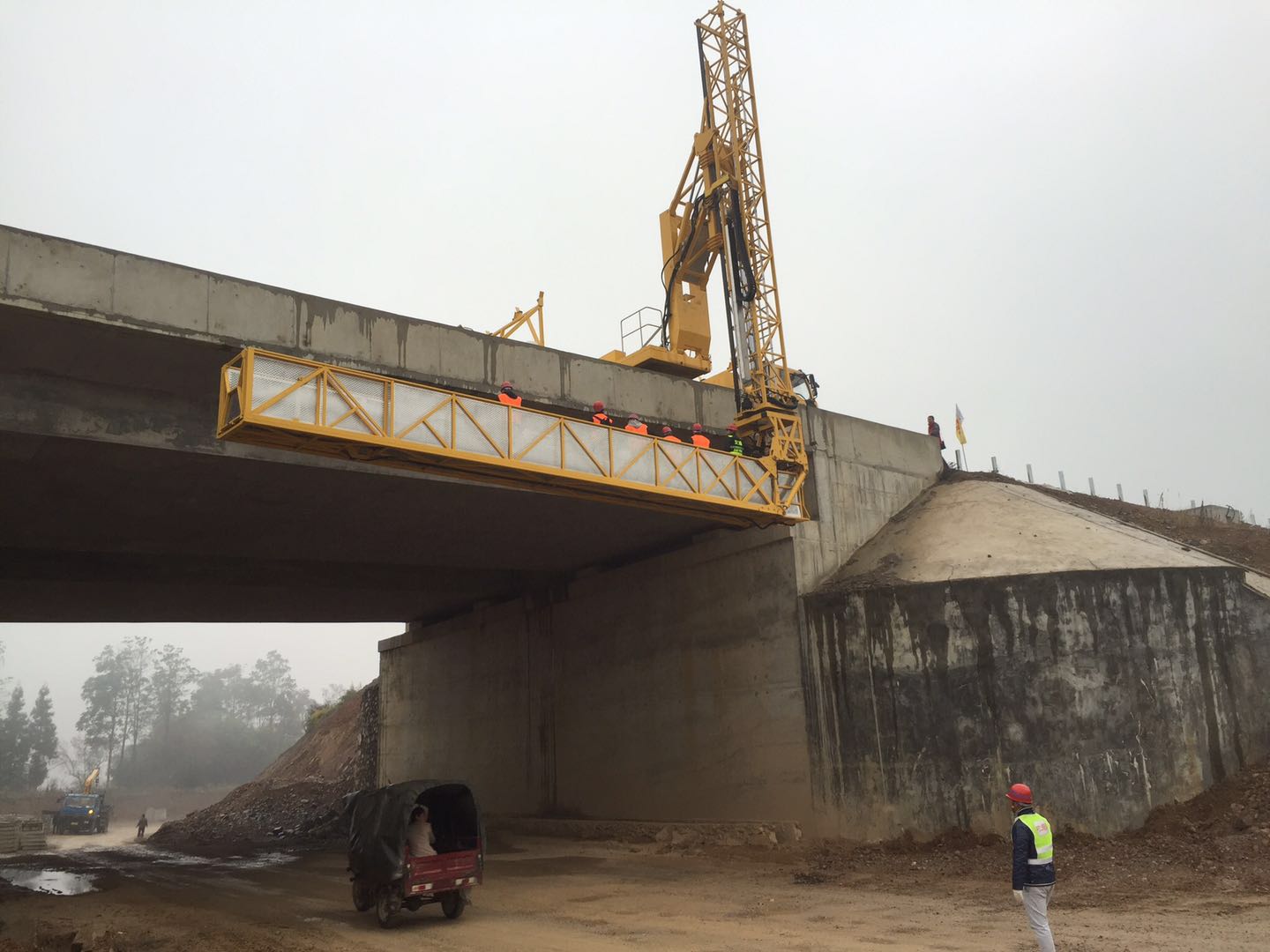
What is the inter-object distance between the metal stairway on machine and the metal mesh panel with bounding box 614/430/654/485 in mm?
22

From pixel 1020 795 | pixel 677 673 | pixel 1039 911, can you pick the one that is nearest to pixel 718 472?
pixel 677 673

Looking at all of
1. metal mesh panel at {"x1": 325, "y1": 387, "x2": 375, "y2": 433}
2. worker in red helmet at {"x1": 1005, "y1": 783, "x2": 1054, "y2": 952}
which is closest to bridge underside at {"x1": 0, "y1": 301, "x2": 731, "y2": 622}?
metal mesh panel at {"x1": 325, "y1": 387, "x2": 375, "y2": 433}

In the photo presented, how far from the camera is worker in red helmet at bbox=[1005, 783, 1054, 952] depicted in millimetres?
8945

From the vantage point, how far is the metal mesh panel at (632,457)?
17891mm

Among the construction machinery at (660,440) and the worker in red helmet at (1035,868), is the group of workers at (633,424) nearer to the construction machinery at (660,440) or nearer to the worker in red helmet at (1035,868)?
the construction machinery at (660,440)

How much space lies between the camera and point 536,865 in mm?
20734

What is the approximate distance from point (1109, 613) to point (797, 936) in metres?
10.2

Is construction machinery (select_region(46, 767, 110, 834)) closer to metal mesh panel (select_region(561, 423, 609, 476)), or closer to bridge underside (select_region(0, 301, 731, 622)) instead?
bridge underside (select_region(0, 301, 731, 622))

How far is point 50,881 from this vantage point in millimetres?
20938

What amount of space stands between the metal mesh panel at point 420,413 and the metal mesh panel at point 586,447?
2177 millimetres

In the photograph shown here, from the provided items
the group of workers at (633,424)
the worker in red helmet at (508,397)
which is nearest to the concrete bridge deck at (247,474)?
the group of workers at (633,424)

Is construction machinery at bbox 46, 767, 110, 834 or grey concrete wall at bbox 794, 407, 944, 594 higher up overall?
grey concrete wall at bbox 794, 407, 944, 594

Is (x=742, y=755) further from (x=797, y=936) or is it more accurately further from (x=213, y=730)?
(x=213, y=730)

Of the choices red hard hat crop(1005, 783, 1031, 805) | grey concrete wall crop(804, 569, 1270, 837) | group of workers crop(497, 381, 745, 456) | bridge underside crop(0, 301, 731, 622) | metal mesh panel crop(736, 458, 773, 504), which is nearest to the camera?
red hard hat crop(1005, 783, 1031, 805)
